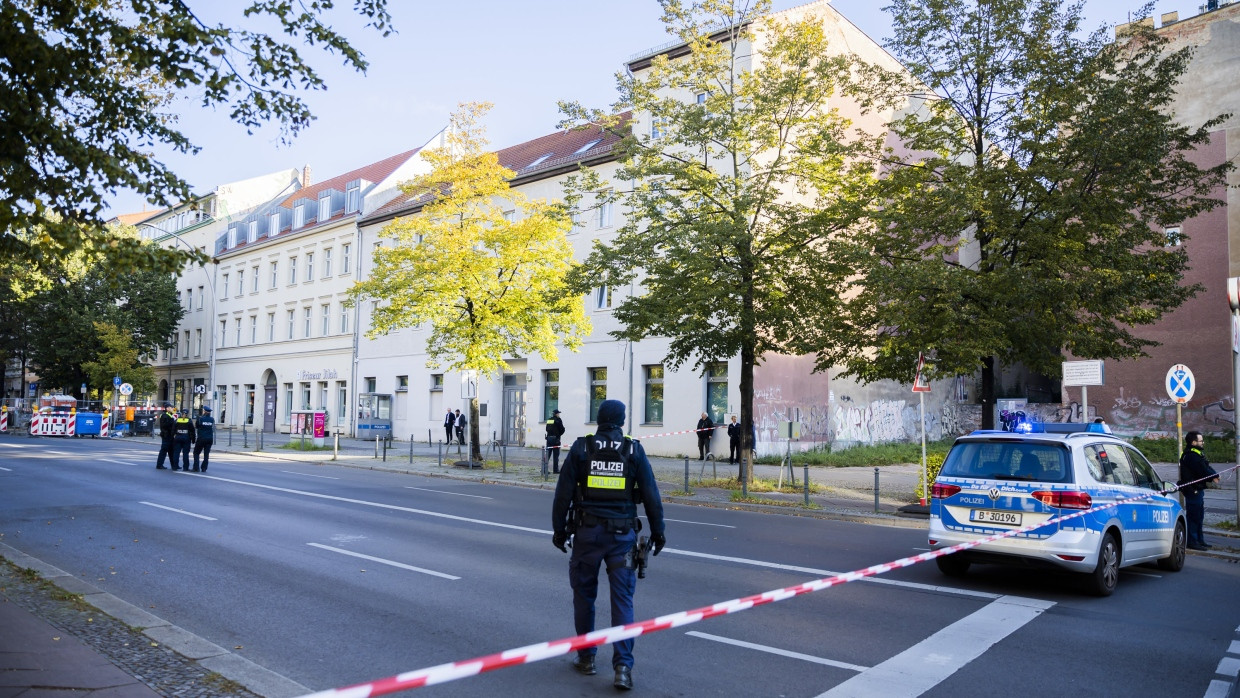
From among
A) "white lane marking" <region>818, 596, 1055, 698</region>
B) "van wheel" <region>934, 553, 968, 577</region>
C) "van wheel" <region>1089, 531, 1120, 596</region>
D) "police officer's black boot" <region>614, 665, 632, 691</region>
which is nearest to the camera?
"police officer's black boot" <region>614, 665, 632, 691</region>

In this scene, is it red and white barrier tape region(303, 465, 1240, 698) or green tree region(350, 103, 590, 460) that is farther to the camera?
green tree region(350, 103, 590, 460)

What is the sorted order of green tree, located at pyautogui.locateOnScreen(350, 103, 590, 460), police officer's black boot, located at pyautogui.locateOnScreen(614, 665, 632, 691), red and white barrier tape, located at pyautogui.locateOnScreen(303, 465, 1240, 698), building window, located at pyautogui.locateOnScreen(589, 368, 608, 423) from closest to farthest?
red and white barrier tape, located at pyautogui.locateOnScreen(303, 465, 1240, 698)
police officer's black boot, located at pyautogui.locateOnScreen(614, 665, 632, 691)
green tree, located at pyautogui.locateOnScreen(350, 103, 590, 460)
building window, located at pyautogui.locateOnScreen(589, 368, 608, 423)

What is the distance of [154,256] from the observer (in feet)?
23.6

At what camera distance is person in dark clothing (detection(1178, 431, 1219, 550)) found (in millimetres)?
11766

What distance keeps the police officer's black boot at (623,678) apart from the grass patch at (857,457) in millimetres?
21187

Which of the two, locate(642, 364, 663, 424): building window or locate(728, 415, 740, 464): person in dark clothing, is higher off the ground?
locate(642, 364, 663, 424): building window

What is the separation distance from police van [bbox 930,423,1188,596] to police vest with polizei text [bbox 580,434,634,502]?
4719 mm

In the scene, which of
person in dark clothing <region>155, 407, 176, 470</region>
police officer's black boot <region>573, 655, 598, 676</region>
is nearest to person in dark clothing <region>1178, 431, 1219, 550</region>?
police officer's black boot <region>573, 655, 598, 676</region>

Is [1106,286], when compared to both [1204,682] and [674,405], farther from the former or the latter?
[674,405]

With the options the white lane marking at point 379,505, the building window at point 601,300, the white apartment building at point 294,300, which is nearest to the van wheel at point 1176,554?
the white lane marking at point 379,505

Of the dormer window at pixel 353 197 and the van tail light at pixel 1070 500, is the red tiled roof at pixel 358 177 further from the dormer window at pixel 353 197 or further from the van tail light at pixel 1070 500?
the van tail light at pixel 1070 500

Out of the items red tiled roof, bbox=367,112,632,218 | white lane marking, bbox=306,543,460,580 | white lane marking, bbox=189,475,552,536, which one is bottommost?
white lane marking, bbox=189,475,552,536

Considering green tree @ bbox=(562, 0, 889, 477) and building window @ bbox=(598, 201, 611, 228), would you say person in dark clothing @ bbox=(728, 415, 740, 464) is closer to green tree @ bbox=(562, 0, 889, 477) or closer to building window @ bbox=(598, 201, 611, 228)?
green tree @ bbox=(562, 0, 889, 477)

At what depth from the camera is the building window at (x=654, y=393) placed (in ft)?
99.7
